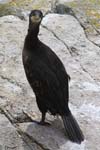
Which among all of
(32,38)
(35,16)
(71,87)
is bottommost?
(71,87)

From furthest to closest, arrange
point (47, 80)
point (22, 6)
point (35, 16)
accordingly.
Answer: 1. point (22, 6)
2. point (47, 80)
3. point (35, 16)

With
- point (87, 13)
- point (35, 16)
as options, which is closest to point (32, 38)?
point (35, 16)

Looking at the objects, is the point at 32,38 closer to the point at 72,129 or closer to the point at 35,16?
the point at 35,16

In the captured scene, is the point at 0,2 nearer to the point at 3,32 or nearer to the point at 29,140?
the point at 3,32

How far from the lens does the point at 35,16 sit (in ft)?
15.9

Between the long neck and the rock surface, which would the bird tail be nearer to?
the rock surface

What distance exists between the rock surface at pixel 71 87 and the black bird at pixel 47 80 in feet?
0.45

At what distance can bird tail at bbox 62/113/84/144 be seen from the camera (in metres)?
5.02

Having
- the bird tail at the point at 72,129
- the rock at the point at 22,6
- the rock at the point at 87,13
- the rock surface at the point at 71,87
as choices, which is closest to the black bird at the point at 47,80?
the bird tail at the point at 72,129

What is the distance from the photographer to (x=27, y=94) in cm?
565

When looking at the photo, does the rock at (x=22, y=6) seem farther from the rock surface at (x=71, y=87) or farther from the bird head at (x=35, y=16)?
the bird head at (x=35, y=16)

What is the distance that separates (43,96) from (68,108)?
0.89 feet

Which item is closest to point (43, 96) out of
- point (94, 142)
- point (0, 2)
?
point (94, 142)

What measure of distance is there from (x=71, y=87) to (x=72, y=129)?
832 millimetres
